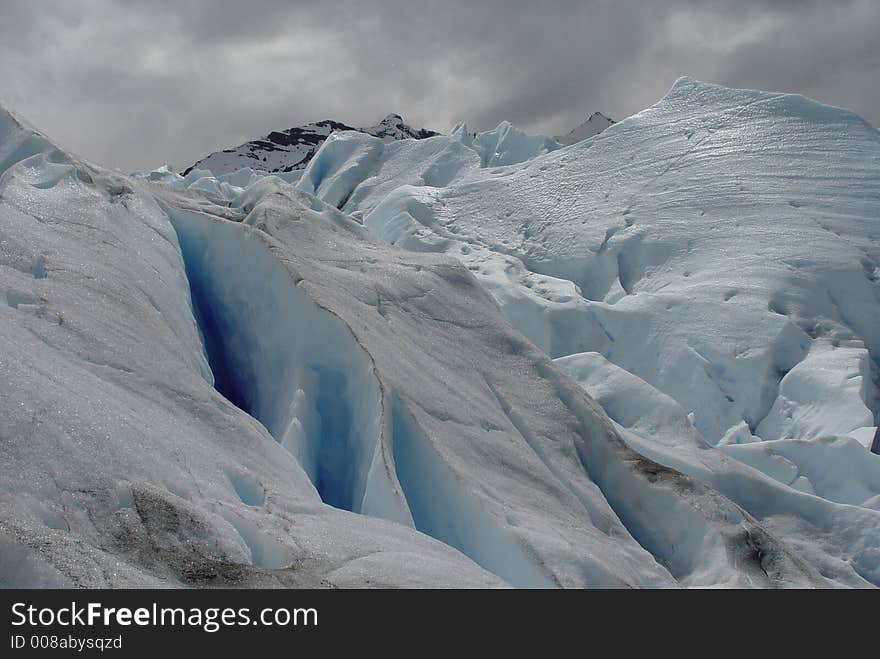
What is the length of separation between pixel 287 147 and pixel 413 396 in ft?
370

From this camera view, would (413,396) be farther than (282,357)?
No

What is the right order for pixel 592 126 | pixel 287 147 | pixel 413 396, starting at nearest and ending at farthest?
pixel 413 396
pixel 592 126
pixel 287 147

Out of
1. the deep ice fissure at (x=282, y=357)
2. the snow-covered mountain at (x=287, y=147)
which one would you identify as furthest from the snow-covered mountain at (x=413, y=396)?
the snow-covered mountain at (x=287, y=147)

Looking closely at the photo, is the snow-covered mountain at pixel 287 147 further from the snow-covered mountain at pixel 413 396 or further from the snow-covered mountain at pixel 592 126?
the snow-covered mountain at pixel 413 396

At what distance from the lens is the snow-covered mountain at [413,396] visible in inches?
193

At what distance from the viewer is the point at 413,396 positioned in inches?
312

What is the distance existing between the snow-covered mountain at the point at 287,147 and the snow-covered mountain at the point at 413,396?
5354 cm

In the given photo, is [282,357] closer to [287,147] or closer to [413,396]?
[413,396]

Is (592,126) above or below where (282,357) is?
above

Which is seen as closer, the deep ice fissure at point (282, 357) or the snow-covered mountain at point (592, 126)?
the deep ice fissure at point (282, 357)

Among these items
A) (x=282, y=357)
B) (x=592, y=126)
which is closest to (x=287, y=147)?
(x=592, y=126)

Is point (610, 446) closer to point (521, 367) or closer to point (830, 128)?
point (521, 367)
